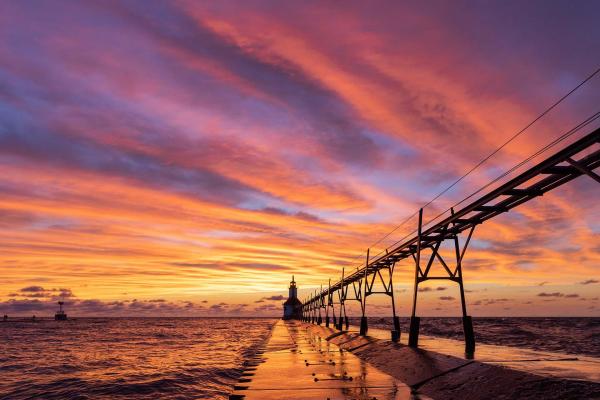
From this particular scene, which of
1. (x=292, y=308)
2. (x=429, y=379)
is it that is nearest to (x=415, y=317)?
(x=429, y=379)

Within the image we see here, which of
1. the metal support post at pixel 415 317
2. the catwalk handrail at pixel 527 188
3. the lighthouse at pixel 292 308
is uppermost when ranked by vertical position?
the catwalk handrail at pixel 527 188

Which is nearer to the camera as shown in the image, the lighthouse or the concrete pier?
the concrete pier

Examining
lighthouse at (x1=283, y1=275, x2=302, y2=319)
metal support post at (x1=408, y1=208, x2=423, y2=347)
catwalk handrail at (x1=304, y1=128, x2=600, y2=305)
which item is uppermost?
catwalk handrail at (x1=304, y1=128, x2=600, y2=305)

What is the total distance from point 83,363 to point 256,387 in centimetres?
2483

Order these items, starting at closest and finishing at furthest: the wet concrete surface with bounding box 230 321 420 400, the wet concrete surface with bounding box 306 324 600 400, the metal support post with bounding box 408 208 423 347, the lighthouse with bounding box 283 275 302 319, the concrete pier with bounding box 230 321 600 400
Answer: the wet concrete surface with bounding box 306 324 600 400 → the concrete pier with bounding box 230 321 600 400 → the wet concrete surface with bounding box 230 321 420 400 → the metal support post with bounding box 408 208 423 347 → the lighthouse with bounding box 283 275 302 319

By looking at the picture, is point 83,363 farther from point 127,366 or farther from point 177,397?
point 177,397

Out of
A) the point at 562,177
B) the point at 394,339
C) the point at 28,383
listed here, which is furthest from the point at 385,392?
the point at 28,383

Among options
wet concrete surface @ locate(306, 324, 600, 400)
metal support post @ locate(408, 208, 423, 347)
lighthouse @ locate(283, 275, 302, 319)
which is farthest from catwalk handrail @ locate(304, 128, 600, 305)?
lighthouse @ locate(283, 275, 302, 319)

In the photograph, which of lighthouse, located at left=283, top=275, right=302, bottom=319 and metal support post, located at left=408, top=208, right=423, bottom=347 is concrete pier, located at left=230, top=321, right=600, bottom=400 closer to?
metal support post, located at left=408, top=208, right=423, bottom=347

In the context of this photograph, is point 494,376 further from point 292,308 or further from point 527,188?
point 292,308

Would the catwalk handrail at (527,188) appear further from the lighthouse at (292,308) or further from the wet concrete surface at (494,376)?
the lighthouse at (292,308)

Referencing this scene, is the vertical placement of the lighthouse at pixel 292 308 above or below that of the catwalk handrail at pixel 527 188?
below

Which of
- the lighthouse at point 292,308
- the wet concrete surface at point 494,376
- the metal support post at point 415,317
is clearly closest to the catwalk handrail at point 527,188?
the metal support post at point 415,317

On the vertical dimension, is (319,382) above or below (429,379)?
below
